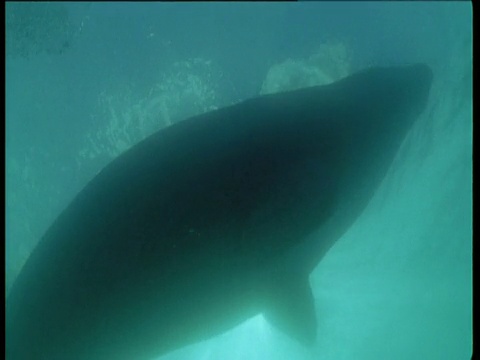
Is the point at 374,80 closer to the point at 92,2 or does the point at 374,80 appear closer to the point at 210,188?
the point at 210,188

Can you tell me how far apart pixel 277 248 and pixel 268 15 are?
13.0 feet

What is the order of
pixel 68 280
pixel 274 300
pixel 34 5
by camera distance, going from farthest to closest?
pixel 274 300 → pixel 68 280 → pixel 34 5

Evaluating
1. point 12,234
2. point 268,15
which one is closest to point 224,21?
point 268,15

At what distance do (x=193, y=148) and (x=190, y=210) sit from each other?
1002mm

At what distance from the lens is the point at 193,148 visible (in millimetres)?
6324

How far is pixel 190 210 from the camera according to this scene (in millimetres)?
6332

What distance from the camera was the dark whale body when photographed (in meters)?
6.21

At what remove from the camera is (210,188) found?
6.34m

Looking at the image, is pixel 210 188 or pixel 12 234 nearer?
pixel 210 188

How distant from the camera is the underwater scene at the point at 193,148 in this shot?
623 centimetres

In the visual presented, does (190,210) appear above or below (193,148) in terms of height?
below

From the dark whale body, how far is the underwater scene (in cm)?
2

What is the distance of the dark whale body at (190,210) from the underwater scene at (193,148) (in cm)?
2

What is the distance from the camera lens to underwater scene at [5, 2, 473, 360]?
245 inches
